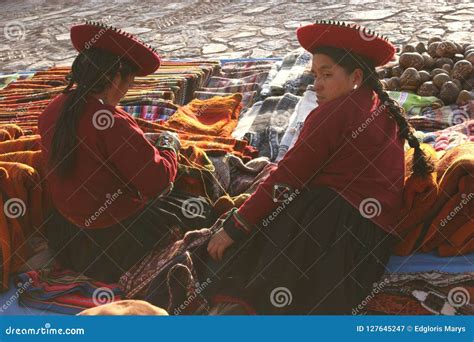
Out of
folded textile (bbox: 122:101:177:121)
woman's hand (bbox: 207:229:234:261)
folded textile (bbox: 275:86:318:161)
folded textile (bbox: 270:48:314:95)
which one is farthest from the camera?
folded textile (bbox: 270:48:314:95)

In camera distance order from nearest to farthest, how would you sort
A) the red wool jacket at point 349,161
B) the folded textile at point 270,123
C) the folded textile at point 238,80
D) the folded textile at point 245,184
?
the red wool jacket at point 349,161 → the folded textile at point 245,184 → the folded textile at point 270,123 → the folded textile at point 238,80

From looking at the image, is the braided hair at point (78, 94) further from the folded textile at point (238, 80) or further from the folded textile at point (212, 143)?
the folded textile at point (238, 80)

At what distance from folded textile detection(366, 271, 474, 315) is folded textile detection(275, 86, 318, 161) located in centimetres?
135

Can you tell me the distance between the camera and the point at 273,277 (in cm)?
276

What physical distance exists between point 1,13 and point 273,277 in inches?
383

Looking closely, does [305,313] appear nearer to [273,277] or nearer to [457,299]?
[273,277]

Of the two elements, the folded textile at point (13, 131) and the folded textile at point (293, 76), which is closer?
the folded textile at point (13, 131)

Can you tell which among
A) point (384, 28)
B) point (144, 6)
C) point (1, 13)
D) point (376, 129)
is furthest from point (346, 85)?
point (1, 13)

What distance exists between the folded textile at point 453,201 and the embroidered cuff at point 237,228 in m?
0.82
